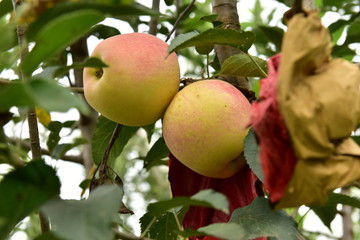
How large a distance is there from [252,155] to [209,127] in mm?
80

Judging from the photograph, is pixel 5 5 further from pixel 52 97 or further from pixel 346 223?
pixel 346 223

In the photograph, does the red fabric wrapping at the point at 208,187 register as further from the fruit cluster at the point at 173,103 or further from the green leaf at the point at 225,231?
the green leaf at the point at 225,231

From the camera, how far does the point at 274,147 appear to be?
0.55 m

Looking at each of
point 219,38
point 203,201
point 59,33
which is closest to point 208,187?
point 219,38

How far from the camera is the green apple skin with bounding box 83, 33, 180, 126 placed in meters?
0.80

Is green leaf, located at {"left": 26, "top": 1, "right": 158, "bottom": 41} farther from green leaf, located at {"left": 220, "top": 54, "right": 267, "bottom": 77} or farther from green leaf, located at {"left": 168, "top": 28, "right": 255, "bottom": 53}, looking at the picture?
green leaf, located at {"left": 220, "top": 54, "right": 267, "bottom": 77}

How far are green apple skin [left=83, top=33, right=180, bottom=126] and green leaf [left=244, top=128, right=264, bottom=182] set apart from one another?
0.14 meters

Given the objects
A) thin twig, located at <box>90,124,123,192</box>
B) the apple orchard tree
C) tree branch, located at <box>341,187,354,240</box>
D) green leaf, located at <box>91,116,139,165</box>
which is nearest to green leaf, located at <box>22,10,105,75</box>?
the apple orchard tree

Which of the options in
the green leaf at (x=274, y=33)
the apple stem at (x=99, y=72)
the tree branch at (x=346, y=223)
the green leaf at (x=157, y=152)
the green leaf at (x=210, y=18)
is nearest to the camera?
the apple stem at (x=99, y=72)

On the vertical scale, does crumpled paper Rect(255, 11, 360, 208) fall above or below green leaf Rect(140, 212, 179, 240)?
above

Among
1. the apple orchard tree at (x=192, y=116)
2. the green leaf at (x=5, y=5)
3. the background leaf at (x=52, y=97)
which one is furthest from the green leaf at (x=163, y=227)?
the background leaf at (x=52, y=97)

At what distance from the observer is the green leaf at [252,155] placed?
729mm

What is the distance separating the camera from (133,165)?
2334 millimetres

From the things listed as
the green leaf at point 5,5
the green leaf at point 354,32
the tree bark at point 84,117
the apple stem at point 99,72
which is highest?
the green leaf at point 5,5
